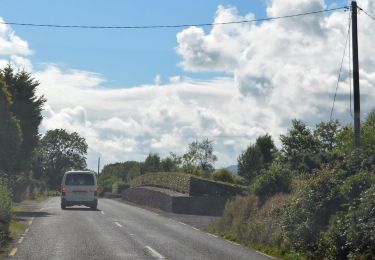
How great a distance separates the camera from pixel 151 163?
76750 millimetres

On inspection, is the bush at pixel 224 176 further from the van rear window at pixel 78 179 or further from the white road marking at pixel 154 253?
the white road marking at pixel 154 253

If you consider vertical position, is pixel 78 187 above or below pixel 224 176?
below

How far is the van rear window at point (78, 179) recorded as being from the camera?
3288 cm

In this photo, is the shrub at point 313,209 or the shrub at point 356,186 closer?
the shrub at point 356,186

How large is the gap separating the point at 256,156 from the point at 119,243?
225ft

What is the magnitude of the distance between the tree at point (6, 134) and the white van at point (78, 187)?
3087mm

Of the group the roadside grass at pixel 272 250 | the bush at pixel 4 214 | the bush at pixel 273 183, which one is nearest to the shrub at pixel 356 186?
the roadside grass at pixel 272 250

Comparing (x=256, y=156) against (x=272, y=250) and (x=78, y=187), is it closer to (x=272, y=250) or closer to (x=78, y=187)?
(x=78, y=187)

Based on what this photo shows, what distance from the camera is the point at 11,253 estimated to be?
46.3 ft

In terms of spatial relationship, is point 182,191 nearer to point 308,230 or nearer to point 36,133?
point 36,133

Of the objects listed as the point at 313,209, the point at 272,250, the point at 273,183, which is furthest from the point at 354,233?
the point at 273,183

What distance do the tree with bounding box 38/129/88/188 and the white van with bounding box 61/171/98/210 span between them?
319ft

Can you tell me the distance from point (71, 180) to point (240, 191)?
31.6 feet

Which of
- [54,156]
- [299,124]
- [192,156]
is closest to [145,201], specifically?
[299,124]
